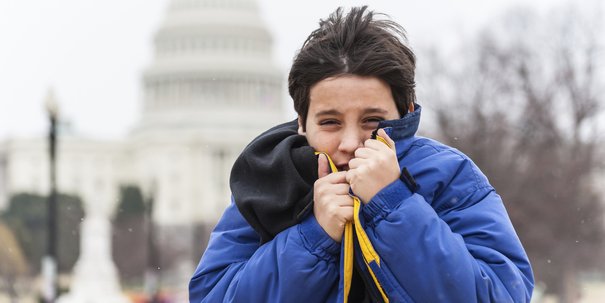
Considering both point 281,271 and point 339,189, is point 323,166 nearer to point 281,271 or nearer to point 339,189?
point 339,189

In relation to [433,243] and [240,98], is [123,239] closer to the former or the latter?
[240,98]

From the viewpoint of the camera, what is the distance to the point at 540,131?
2827cm

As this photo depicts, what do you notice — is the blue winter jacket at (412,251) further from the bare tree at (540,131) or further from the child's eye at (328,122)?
the bare tree at (540,131)

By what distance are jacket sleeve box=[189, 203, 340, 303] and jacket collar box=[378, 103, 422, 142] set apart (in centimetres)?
19

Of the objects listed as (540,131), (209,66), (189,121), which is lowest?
(189,121)

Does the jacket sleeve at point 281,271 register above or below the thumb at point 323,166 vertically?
below

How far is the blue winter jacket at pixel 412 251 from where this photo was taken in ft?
6.55

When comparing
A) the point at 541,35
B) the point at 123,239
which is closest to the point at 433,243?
the point at 541,35

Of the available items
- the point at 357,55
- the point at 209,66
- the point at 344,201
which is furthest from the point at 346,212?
the point at 209,66

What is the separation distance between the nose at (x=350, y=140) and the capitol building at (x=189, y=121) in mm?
82173

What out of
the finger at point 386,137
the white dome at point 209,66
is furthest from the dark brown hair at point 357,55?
the white dome at point 209,66

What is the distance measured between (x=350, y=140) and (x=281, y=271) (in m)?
0.25

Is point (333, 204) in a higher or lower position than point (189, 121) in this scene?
higher

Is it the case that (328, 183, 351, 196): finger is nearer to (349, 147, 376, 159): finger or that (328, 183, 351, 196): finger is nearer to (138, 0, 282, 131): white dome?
(349, 147, 376, 159): finger
